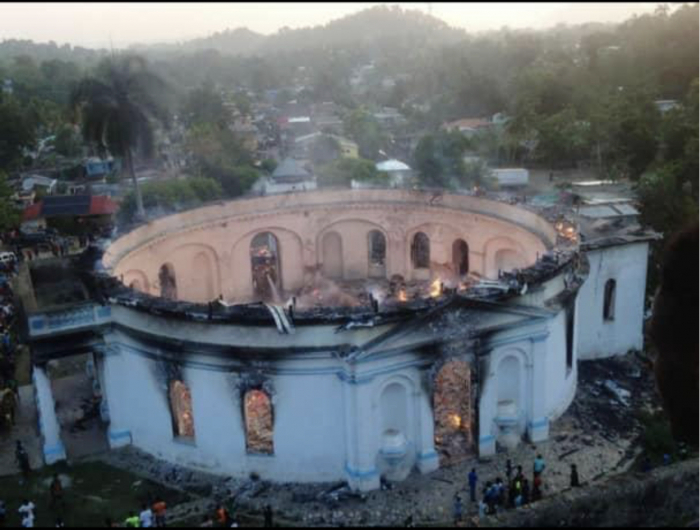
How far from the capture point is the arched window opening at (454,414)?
20092 mm

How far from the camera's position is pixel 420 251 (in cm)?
3488

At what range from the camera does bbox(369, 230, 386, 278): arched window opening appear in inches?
1364

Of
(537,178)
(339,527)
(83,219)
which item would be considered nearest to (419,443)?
(339,527)

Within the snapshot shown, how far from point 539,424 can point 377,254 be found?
1675cm

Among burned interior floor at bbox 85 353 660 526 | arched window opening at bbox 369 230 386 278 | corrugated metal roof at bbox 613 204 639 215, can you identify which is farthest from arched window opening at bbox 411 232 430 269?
burned interior floor at bbox 85 353 660 526

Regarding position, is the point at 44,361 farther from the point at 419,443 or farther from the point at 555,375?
the point at 555,375

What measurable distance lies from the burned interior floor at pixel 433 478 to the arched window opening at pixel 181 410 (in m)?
1.00

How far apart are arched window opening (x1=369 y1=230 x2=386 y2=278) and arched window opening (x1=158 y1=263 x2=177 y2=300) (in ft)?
31.0

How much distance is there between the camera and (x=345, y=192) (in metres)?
33.4

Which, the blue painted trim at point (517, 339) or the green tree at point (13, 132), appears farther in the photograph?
the green tree at point (13, 132)

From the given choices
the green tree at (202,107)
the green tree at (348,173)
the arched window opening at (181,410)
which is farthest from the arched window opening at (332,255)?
the green tree at (202,107)

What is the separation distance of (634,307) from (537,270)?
7604mm

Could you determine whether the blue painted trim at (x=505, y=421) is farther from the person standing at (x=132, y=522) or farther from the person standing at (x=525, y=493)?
the person standing at (x=132, y=522)

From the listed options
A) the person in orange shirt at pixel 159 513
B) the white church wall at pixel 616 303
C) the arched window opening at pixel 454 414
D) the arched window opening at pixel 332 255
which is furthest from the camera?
the arched window opening at pixel 332 255
